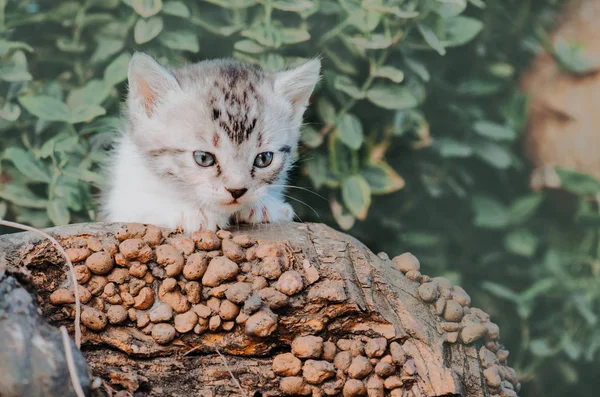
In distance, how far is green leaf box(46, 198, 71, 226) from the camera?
7.51 feet

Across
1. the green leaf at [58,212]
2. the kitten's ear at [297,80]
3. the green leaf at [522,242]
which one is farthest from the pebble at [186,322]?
the green leaf at [522,242]

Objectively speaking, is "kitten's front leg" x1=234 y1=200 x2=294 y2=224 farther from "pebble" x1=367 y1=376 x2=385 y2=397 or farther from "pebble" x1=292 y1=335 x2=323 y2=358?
"pebble" x1=367 y1=376 x2=385 y2=397

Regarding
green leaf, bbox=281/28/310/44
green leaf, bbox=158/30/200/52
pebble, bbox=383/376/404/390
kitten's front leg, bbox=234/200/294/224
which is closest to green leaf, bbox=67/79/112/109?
green leaf, bbox=158/30/200/52

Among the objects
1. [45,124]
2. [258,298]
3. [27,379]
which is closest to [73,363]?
[27,379]

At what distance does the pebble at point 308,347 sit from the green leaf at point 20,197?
1.23 m

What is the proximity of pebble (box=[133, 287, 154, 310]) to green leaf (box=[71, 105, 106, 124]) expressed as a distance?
90 centimetres

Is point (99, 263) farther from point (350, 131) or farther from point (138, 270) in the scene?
point (350, 131)

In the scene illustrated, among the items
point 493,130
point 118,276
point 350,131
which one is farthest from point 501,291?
point 118,276

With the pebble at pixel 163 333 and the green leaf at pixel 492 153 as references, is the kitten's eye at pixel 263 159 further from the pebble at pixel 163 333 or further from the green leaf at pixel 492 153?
the green leaf at pixel 492 153

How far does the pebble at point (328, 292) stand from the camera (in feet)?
5.31

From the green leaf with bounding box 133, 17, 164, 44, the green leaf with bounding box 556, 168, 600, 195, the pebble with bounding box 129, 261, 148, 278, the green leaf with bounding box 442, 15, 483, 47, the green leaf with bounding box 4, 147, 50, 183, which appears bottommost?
the green leaf with bounding box 556, 168, 600, 195

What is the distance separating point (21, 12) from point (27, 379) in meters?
1.68

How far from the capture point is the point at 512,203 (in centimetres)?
291

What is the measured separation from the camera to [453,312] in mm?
1712
